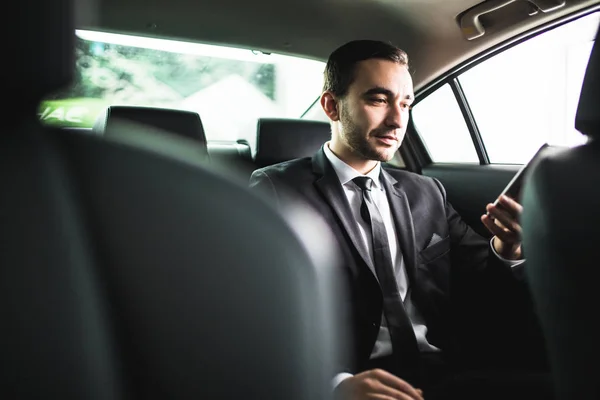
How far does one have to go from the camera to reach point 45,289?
540 mm

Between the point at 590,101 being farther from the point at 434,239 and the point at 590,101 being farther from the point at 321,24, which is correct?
the point at 321,24

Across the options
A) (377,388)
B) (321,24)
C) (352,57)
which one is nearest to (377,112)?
(352,57)

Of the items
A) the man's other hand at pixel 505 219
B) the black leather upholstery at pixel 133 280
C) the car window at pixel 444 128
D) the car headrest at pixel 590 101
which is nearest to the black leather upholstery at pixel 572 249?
the car headrest at pixel 590 101

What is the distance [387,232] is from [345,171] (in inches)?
8.5

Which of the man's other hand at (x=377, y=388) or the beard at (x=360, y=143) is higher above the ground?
A: the beard at (x=360, y=143)

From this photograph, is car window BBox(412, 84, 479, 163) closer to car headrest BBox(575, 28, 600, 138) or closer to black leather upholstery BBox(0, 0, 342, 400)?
car headrest BBox(575, 28, 600, 138)

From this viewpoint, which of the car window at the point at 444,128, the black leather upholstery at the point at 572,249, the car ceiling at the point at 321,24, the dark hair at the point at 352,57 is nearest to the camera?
the black leather upholstery at the point at 572,249

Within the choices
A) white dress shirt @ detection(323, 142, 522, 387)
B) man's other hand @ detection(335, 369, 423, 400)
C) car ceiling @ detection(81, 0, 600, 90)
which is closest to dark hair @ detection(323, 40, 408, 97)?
white dress shirt @ detection(323, 142, 522, 387)

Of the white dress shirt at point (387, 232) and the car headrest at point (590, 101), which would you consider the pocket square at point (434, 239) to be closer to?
the white dress shirt at point (387, 232)

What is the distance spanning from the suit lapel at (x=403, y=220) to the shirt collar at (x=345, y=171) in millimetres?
36

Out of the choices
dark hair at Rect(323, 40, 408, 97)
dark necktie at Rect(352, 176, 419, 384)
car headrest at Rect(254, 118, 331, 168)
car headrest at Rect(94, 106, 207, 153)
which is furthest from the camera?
car headrest at Rect(254, 118, 331, 168)

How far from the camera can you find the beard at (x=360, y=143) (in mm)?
1625

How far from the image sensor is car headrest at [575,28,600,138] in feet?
2.36

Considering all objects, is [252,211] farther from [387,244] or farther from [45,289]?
[387,244]
